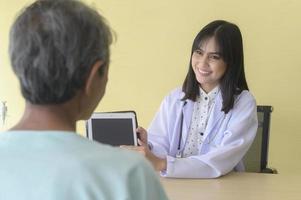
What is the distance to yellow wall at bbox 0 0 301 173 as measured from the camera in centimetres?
229

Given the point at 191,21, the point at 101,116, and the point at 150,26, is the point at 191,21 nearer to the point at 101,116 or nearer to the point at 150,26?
the point at 150,26

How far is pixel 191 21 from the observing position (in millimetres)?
2461

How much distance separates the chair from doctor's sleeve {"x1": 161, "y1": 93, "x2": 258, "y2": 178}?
336mm

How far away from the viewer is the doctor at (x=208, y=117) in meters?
1.52

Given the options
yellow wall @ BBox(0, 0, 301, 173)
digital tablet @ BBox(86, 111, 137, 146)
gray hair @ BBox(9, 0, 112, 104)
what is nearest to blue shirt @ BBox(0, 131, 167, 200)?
gray hair @ BBox(9, 0, 112, 104)

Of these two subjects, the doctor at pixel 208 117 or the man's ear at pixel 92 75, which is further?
the doctor at pixel 208 117

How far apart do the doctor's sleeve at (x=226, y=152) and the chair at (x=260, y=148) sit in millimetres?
336

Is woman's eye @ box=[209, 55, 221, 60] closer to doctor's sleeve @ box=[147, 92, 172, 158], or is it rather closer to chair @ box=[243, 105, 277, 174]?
doctor's sleeve @ box=[147, 92, 172, 158]

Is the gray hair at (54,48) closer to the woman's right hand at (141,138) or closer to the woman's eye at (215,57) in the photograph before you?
the woman's right hand at (141,138)

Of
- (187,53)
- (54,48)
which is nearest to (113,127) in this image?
(54,48)

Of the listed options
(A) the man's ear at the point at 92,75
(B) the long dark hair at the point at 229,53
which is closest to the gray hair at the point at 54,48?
(A) the man's ear at the point at 92,75

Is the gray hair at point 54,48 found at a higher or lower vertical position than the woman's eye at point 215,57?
higher

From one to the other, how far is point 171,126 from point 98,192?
1179 mm

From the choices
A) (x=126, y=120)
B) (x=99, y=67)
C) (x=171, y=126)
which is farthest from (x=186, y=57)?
(x=99, y=67)
